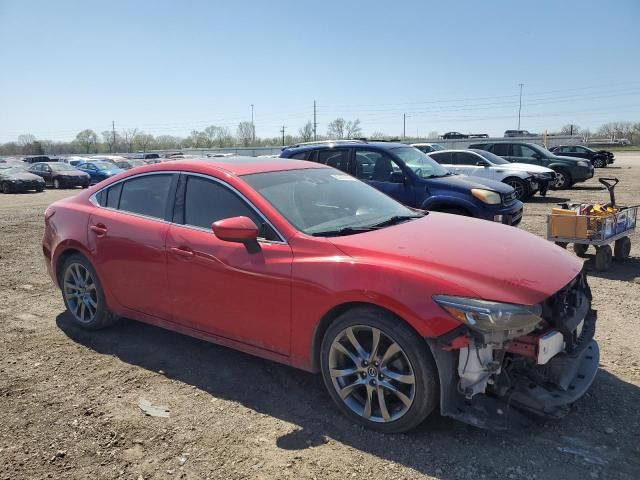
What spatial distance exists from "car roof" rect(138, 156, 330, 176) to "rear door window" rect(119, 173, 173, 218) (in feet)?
0.35

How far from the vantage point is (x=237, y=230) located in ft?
10.7

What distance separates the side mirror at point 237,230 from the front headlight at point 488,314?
130cm

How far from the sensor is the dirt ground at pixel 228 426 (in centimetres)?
271

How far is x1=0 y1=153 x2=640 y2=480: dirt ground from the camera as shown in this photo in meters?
2.71

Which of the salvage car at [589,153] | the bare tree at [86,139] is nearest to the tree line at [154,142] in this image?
the bare tree at [86,139]

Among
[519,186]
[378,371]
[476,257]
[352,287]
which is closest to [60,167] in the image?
[519,186]

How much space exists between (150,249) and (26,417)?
1.41 metres

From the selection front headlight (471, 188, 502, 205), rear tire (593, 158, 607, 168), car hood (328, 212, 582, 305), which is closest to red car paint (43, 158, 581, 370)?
car hood (328, 212, 582, 305)

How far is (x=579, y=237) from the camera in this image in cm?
667

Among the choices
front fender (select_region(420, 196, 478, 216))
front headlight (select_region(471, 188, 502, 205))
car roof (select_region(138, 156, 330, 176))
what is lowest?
front fender (select_region(420, 196, 478, 216))

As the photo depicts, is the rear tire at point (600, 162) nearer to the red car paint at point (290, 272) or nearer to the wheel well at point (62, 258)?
the red car paint at point (290, 272)

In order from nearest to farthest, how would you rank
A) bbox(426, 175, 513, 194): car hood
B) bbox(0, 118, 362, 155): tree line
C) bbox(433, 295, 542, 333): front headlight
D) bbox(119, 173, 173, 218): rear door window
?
bbox(433, 295, 542, 333): front headlight, bbox(119, 173, 173, 218): rear door window, bbox(426, 175, 513, 194): car hood, bbox(0, 118, 362, 155): tree line

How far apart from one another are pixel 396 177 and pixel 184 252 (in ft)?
→ 16.4

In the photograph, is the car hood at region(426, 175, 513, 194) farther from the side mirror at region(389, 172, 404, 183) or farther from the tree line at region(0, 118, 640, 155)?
the tree line at region(0, 118, 640, 155)
